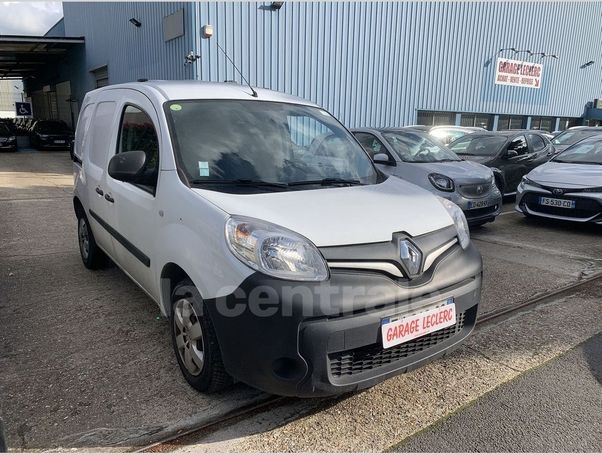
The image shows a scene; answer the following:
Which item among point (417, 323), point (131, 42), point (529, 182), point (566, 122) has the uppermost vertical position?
point (131, 42)

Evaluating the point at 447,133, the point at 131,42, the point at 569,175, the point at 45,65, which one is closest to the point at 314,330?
the point at 569,175

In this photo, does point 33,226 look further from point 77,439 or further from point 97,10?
point 97,10

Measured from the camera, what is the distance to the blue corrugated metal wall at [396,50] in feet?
40.8

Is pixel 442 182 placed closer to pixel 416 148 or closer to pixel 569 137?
pixel 416 148

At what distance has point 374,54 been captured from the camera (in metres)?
15.3

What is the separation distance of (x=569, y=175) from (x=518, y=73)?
54.6 feet

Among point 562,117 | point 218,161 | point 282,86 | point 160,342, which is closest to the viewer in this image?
point 218,161

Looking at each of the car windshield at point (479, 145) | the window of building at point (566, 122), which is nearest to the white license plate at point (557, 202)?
the car windshield at point (479, 145)

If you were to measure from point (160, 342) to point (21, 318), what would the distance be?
126cm

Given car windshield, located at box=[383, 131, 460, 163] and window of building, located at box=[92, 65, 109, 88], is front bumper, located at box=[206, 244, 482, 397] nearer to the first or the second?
car windshield, located at box=[383, 131, 460, 163]

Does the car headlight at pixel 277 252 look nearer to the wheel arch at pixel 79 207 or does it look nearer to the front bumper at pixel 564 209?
the wheel arch at pixel 79 207

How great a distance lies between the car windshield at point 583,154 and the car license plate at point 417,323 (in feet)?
19.7

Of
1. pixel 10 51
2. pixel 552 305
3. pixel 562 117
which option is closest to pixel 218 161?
pixel 552 305

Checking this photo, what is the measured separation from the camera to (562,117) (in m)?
25.0
